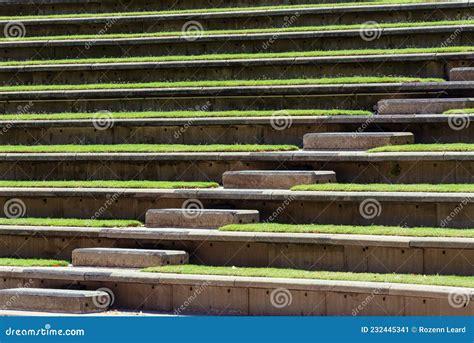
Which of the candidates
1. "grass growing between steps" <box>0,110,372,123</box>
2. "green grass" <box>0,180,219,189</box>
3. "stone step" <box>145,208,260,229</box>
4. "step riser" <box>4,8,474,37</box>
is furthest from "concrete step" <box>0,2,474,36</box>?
"stone step" <box>145,208,260,229</box>

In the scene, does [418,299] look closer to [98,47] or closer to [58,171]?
[58,171]

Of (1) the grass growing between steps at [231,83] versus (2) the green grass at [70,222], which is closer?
(2) the green grass at [70,222]

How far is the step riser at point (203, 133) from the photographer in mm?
A: 17406

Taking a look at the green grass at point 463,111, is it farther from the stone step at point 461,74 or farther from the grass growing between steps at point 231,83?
the grass growing between steps at point 231,83

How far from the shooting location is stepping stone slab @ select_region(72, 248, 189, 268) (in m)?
15.9

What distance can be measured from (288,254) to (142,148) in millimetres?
4267

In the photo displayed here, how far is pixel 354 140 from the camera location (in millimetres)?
17359

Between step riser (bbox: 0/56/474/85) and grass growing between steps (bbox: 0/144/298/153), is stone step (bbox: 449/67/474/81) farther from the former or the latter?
grass growing between steps (bbox: 0/144/298/153)

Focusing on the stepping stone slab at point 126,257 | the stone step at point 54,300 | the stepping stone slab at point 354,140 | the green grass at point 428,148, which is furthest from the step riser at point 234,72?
the stone step at point 54,300

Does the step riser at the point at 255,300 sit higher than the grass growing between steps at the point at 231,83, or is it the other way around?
the grass growing between steps at the point at 231,83

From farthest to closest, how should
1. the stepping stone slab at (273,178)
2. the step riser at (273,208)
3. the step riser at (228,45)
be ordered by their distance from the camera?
the step riser at (228,45)
the stepping stone slab at (273,178)
the step riser at (273,208)

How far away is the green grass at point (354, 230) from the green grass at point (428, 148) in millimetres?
1561

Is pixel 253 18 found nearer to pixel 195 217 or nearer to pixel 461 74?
pixel 461 74

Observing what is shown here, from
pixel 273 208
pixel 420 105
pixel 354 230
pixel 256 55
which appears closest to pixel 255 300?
pixel 354 230
